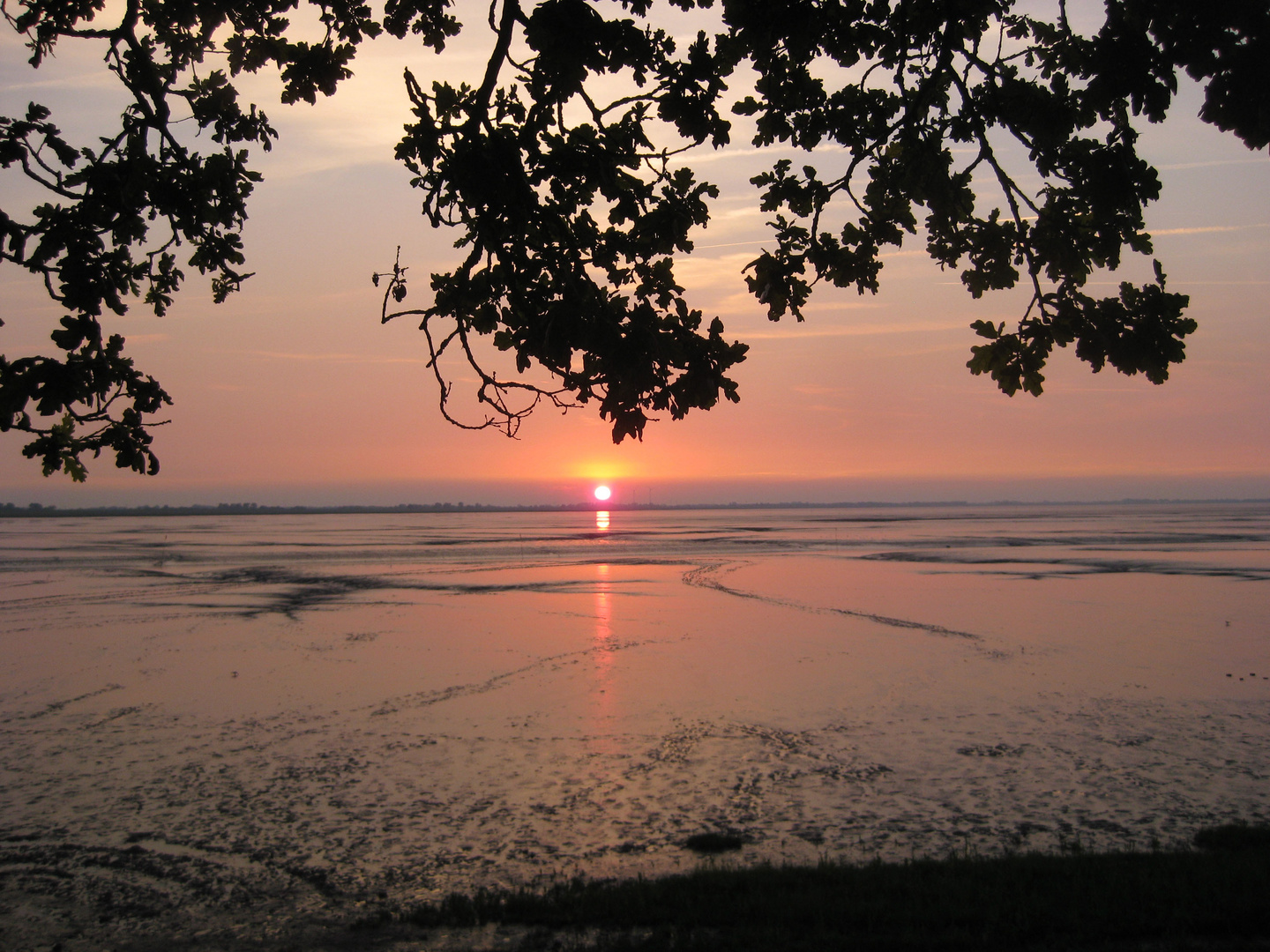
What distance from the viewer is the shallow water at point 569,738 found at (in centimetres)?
746

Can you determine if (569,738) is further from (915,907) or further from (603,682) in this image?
(915,907)

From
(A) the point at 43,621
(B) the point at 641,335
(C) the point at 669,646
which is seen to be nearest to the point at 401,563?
(A) the point at 43,621

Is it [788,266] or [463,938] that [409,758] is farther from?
[788,266]

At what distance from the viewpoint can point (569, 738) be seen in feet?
35.8

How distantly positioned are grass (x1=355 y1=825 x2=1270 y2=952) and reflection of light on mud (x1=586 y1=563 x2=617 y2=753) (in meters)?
3.97

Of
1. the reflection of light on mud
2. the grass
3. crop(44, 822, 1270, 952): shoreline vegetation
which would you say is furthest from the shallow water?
the grass

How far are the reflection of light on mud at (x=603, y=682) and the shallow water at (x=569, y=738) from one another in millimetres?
70

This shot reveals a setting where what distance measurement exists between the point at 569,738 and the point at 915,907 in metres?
5.49

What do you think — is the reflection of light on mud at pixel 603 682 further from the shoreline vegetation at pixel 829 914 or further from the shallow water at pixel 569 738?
the shoreline vegetation at pixel 829 914

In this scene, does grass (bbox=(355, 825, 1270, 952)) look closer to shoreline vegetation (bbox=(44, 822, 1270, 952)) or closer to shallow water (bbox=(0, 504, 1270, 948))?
shoreline vegetation (bbox=(44, 822, 1270, 952))

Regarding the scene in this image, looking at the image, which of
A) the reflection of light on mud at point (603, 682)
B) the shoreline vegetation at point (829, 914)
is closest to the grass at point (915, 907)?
the shoreline vegetation at point (829, 914)

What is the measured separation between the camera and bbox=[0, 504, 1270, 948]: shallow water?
7465 millimetres

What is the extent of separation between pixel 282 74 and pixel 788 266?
173 inches

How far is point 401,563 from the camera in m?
39.5
